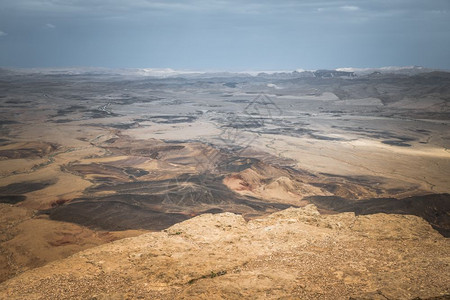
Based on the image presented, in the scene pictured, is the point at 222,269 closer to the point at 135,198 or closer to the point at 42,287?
the point at 42,287

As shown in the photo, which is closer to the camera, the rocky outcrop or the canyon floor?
the rocky outcrop

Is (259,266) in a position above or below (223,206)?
above

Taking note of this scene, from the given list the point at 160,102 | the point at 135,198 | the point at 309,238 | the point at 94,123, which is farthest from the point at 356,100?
the point at 309,238

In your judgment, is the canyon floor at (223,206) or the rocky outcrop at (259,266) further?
the canyon floor at (223,206)

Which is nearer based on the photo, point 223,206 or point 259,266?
point 259,266
